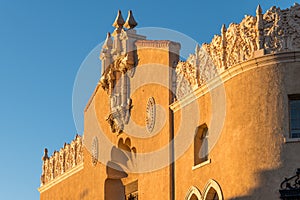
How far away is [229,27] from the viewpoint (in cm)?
2530

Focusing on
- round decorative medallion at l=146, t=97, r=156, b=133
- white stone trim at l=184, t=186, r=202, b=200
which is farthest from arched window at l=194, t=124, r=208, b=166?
round decorative medallion at l=146, t=97, r=156, b=133

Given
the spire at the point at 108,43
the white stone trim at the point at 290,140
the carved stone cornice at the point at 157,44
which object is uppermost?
the spire at the point at 108,43

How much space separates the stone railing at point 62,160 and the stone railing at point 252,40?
15.1 meters

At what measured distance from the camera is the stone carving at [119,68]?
1257 inches

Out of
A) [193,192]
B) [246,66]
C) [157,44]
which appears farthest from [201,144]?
[157,44]

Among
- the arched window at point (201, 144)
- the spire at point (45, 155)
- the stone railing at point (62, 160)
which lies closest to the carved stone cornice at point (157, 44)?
the arched window at point (201, 144)

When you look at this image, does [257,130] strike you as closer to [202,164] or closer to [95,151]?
[202,164]

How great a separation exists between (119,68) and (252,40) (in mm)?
9587

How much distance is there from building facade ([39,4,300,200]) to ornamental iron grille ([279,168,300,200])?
0.07m

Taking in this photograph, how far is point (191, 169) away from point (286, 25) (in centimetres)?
630

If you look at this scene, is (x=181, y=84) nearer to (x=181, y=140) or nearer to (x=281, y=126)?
(x=181, y=140)

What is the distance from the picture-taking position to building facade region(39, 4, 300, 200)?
23.4 m

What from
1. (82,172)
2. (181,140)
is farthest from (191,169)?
(82,172)

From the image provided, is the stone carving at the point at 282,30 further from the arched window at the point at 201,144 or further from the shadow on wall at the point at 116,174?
the shadow on wall at the point at 116,174
